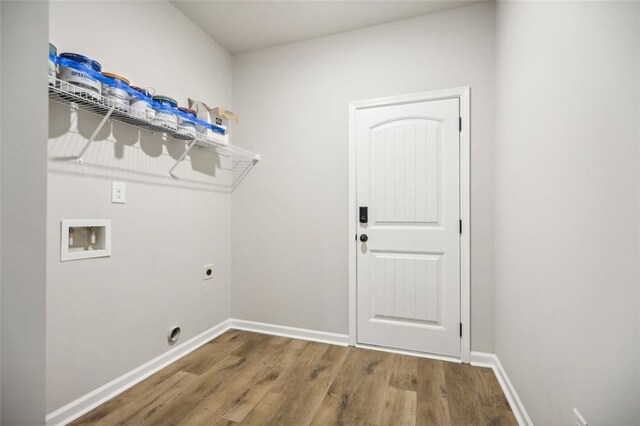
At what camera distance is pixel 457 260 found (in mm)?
2152

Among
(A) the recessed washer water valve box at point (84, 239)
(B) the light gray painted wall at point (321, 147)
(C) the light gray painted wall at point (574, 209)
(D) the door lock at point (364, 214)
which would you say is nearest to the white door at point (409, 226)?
(D) the door lock at point (364, 214)

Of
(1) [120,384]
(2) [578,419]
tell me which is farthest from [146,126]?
(2) [578,419]

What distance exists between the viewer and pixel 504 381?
5.86 feet

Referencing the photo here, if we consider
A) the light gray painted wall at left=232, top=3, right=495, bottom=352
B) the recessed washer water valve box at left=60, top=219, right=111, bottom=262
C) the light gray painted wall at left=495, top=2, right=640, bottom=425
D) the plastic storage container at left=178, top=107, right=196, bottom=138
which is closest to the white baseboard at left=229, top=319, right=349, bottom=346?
the light gray painted wall at left=232, top=3, right=495, bottom=352

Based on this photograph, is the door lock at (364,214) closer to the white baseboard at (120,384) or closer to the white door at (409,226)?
the white door at (409,226)

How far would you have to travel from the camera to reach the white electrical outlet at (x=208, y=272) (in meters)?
2.45

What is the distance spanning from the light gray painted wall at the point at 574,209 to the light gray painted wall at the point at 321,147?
42 centimetres

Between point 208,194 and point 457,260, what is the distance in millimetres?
2033

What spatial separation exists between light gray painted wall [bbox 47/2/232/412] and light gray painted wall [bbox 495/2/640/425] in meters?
2.14

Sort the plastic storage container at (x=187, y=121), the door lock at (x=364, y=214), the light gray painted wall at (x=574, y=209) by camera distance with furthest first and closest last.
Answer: the door lock at (x=364, y=214) → the plastic storage container at (x=187, y=121) → the light gray painted wall at (x=574, y=209)

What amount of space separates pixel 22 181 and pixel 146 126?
1.20 meters

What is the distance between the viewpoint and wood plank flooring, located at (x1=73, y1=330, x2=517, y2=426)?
1523 mm

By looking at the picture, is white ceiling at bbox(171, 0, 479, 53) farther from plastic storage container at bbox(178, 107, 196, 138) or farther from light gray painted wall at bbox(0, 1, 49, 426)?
light gray painted wall at bbox(0, 1, 49, 426)

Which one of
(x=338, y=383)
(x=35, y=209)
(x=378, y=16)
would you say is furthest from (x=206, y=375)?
(x=378, y=16)
